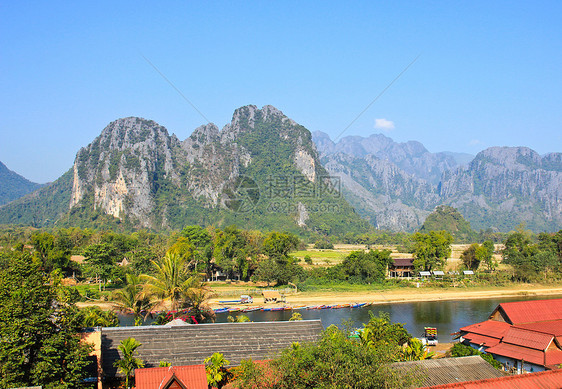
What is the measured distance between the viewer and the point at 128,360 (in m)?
15.1

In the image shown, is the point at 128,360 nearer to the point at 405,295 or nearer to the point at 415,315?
the point at 415,315

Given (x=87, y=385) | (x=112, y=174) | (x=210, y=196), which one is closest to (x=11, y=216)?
(x=112, y=174)

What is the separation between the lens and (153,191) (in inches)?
5177

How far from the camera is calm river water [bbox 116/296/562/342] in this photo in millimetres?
32281

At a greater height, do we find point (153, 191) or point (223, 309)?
point (153, 191)

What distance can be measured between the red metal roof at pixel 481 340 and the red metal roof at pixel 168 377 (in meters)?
14.2

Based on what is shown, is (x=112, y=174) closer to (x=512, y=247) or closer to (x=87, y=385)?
(x=512, y=247)

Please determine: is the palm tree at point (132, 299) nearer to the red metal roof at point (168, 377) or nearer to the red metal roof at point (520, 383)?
the red metal roof at point (168, 377)

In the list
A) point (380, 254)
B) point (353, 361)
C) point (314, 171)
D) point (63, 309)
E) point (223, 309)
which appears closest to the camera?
point (353, 361)

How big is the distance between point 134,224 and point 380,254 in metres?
82.3

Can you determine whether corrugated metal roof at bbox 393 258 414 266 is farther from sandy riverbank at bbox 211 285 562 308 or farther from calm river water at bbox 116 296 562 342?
calm river water at bbox 116 296 562 342

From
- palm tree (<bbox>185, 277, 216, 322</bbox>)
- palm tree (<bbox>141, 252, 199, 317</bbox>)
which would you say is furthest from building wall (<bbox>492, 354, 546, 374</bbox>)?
palm tree (<bbox>141, 252, 199, 317</bbox>)

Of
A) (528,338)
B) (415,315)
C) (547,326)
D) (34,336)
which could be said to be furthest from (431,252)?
(34,336)

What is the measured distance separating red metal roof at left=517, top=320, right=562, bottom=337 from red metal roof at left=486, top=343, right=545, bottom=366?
1.66 metres
